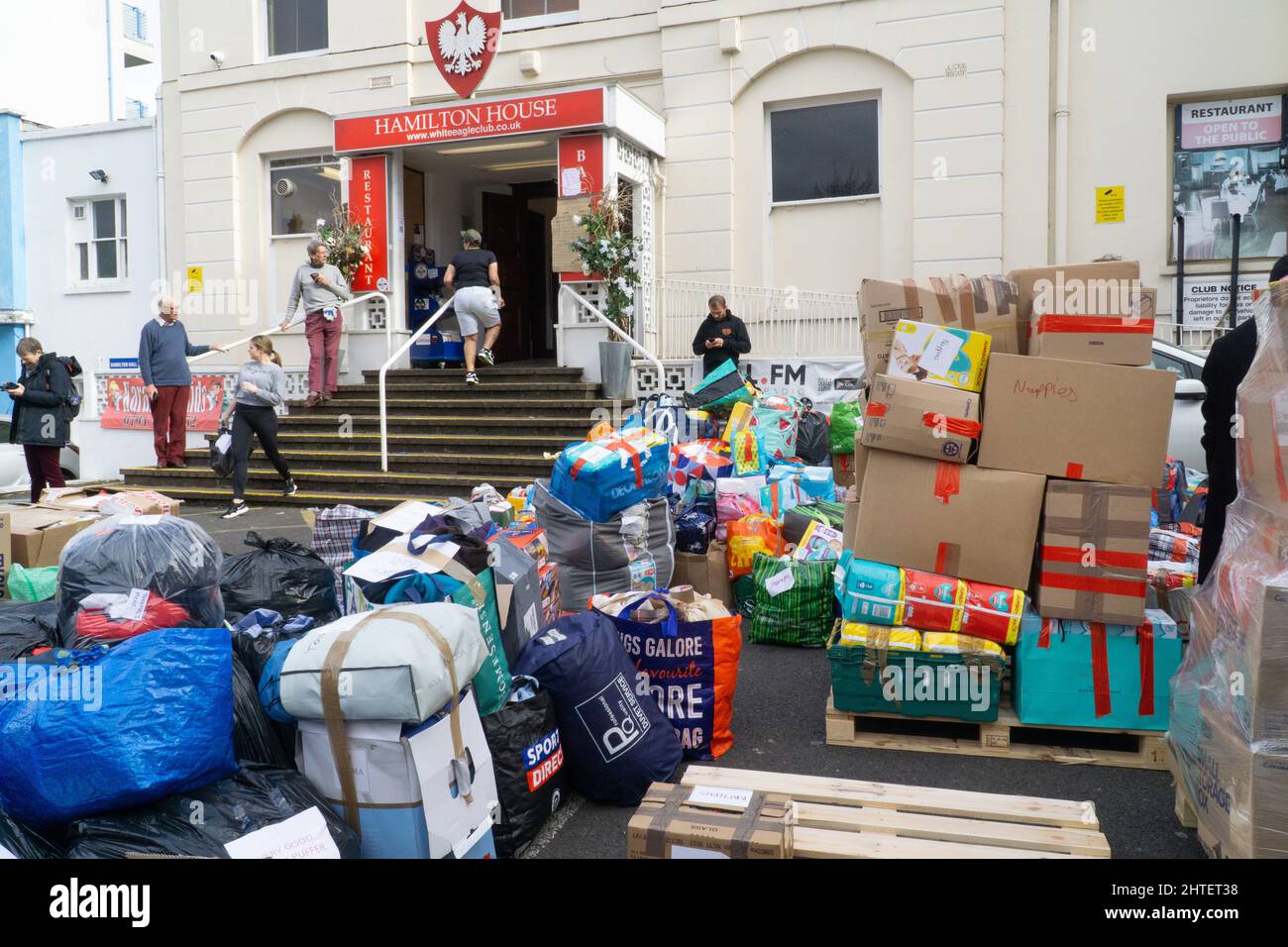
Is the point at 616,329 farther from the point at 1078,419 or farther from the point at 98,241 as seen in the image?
the point at 98,241

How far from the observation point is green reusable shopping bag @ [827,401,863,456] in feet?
30.5

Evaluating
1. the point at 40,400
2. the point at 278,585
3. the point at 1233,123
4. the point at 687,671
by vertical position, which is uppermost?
the point at 1233,123

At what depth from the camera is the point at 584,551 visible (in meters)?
5.57

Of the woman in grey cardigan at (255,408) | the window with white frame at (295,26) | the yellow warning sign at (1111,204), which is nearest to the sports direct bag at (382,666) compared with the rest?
the woman in grey cardigan at (255,408)

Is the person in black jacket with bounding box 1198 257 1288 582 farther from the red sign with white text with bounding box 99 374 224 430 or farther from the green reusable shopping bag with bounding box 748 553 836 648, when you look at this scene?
the red sign with white text with bounding box 99 374 224 430

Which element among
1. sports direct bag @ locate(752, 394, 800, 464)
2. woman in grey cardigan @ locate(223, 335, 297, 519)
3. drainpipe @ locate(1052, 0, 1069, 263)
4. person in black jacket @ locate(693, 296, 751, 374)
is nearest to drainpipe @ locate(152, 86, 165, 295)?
woman in grey cardigan @ locate(223, 335, 297, 519)

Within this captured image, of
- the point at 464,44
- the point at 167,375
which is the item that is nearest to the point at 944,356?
the point at 167,375

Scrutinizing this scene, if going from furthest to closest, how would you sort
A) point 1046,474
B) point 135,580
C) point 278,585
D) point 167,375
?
point 167,375 → point 278,585 → point 1046,474 → point 135,580

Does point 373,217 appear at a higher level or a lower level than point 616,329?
higher

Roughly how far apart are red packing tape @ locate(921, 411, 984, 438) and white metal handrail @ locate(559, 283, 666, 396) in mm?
7040

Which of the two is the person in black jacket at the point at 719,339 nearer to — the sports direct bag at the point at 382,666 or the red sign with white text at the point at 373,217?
the red sign with white text at the point at 373,217

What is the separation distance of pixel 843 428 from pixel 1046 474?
16.6 ft

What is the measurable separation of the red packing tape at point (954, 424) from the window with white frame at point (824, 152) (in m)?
8.71
